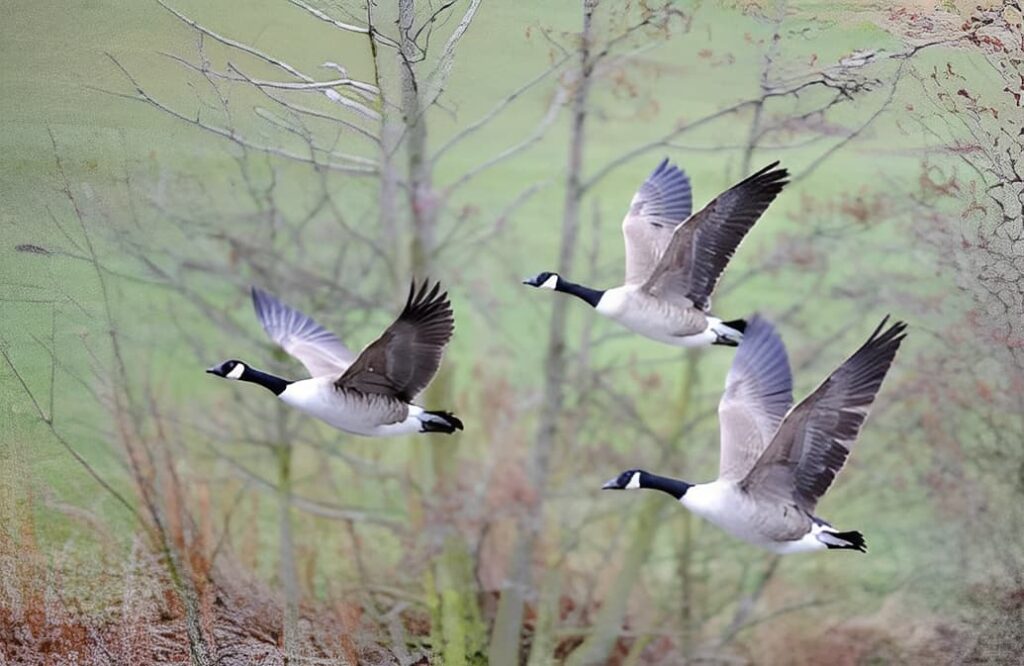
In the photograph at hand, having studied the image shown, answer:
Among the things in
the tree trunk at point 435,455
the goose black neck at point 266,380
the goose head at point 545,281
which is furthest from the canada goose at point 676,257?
the goose black neck at point 266,380

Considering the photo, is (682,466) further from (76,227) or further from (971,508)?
A: (76,227)

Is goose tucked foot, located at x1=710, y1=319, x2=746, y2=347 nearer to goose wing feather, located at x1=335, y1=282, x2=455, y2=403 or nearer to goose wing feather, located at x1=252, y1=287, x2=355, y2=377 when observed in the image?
goose wing feather, located at x1=335, y1=282, x2=455, y2=403

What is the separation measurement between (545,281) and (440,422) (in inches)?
14.1

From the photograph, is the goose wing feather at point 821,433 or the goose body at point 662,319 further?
the goose body at point 662,319

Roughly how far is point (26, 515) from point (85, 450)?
18 centimetres

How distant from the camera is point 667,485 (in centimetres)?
279

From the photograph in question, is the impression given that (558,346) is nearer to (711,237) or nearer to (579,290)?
(579,290)

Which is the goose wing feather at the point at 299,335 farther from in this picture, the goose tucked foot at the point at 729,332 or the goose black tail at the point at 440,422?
the goose tucked foot at the point at 729,332

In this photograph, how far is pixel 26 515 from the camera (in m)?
2.82

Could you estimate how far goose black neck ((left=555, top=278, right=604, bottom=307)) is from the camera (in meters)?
2.82

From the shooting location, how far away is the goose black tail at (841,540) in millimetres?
2760

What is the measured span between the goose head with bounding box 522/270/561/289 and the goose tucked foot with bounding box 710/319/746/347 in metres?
0.33

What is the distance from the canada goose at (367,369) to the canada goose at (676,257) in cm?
30

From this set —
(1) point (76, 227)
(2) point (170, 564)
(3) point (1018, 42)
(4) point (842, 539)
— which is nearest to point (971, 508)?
(4) point (842, 539)
